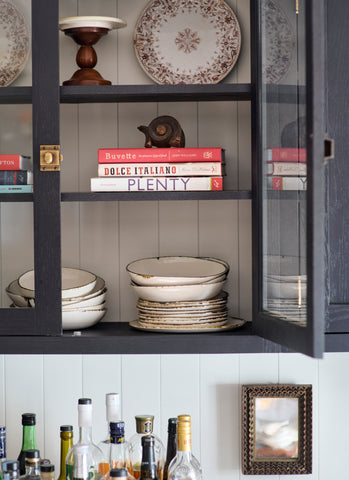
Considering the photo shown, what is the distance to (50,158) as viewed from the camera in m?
1.60

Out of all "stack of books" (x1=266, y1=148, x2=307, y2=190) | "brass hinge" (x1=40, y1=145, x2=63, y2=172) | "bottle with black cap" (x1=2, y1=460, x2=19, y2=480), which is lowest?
"bottle with black cap" (x1=2, y1=460, x2=19, y2=480)

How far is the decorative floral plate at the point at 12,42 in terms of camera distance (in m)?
1.62

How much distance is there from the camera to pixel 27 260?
1.62 m

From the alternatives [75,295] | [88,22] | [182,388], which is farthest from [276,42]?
[182,388]

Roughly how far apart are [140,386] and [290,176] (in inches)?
32.7

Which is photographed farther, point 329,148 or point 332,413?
point 332,413

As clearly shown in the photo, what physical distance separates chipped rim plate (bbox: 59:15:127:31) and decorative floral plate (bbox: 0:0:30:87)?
117 mm

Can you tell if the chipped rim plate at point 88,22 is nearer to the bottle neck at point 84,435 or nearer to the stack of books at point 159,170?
the stack of books at point 159,170

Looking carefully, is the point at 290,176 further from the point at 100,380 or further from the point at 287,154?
the point at 100,380

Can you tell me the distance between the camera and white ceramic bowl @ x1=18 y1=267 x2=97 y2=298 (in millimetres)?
1614

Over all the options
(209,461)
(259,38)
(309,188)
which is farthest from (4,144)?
(209,461)

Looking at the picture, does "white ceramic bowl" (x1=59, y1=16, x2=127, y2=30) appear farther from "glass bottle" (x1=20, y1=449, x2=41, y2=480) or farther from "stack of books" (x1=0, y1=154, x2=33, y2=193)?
"glass bottle" (x1=20, y1=449, x2=41, y2=480)

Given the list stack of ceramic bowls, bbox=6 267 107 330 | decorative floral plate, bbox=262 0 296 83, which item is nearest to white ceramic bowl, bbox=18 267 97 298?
stack of ceramic bowls, bbox=6 267 107 330

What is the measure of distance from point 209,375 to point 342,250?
0.62m
